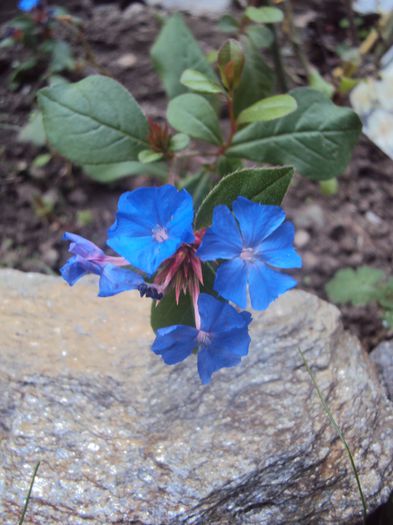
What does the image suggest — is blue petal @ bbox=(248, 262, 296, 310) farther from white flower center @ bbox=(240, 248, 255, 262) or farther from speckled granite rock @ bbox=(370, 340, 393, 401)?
speckled granite rock @ bbox=(370, 340, 393, 401)

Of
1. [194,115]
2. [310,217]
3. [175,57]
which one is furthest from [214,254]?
[310,217]

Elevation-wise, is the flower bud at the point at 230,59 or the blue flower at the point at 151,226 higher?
the flower bud at the point at 230,59

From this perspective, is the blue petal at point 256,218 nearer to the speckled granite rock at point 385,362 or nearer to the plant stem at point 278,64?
the speckled granite rock at point 385,362

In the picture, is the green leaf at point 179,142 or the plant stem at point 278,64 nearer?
the green leaf at point 179,142

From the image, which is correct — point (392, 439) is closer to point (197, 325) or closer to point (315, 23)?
point (197, 325)

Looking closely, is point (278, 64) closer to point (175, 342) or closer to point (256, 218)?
point (256, 218)

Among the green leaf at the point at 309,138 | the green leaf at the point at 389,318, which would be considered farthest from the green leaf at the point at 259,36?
the green leaf at the point at 389,318
